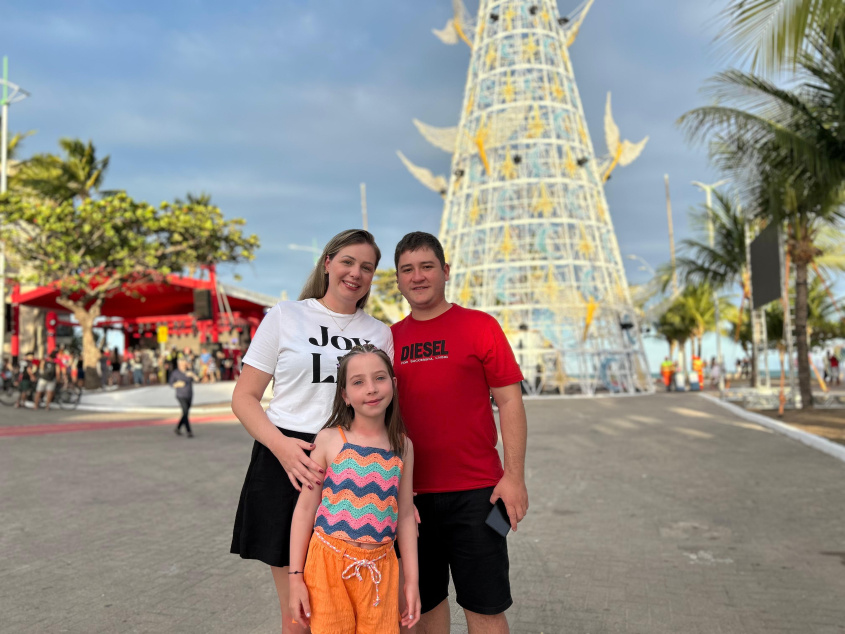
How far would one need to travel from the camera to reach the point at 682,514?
673 cm

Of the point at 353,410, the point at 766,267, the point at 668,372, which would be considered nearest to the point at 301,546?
the point at 353,410

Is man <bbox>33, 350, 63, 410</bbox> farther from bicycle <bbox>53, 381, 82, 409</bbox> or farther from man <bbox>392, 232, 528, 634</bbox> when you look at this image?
man <bbox>392, 232, 528, 634</bbox>

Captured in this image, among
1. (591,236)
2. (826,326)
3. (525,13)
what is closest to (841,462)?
(591,236)

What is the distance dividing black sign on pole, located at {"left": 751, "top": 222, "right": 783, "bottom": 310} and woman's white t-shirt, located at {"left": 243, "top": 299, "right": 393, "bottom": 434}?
15.2 metres

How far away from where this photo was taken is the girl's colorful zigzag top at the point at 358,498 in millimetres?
2445

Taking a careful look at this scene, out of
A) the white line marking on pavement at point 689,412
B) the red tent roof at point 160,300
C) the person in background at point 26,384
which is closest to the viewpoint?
the white line marking on pavement at point 689,412

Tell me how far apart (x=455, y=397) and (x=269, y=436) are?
736mm

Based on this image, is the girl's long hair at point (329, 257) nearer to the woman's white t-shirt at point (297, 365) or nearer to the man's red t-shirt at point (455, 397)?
the woman's white t-shirt at point (297, 365)

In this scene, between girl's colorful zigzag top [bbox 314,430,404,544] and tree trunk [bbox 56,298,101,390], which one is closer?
girl's colorful zigzag top [bbox 314,430,404,544]

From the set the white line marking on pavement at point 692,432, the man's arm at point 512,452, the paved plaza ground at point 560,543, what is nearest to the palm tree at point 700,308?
the white line marking on pavement at point 692,432

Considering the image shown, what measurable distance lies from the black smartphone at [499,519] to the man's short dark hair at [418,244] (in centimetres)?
99

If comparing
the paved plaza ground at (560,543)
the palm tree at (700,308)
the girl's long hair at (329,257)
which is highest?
the palm tree at (700,308)

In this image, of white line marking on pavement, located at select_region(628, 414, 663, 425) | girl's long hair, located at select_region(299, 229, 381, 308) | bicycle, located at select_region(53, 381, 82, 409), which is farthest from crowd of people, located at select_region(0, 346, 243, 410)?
girl's long hair, located at select_region(299, 229, 381, 308)

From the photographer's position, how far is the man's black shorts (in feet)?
8.88
